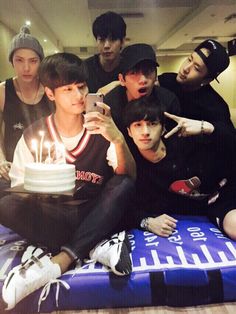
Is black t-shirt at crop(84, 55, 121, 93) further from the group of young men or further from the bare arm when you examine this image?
the bare arm

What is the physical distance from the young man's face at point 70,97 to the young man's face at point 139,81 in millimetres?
221

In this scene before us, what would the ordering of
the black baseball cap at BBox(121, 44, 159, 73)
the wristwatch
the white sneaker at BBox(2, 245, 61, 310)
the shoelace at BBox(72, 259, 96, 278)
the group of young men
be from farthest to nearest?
1. the wristwatch
2. the black baseball cap at BBox(121, 44, 159, 73)
3. the group of young men
4. the shoelace at BBox(72, 259, 96, 278)
5. the white sneaker at BBox(2, 245, 61, 310)

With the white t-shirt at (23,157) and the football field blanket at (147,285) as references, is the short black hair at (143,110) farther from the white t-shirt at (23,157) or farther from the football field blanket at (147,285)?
the football field blanket at (147,285)

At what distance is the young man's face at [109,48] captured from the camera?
166cm

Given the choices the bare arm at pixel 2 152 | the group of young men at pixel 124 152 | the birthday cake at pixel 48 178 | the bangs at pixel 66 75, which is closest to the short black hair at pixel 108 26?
the group of young men at pixel 124 152

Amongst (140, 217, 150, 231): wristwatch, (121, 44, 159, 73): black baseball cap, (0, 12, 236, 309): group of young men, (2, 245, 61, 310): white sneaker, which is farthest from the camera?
(140, 217, 150, 231): wristwatch

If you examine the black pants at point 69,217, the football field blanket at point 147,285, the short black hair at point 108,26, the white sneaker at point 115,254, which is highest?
the short black hair at point 108,26

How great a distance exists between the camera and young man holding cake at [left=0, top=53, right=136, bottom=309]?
1478 mm

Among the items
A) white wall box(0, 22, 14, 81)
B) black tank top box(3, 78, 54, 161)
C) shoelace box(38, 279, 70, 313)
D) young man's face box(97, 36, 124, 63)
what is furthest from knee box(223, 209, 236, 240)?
white wall box(0, 22, 14, 81)

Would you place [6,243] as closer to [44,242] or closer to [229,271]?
[44,242]

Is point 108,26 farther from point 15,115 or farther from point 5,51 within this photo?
point 15,115

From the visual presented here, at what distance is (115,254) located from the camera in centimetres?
144

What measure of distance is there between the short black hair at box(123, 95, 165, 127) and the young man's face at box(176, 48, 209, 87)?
7.4 inches

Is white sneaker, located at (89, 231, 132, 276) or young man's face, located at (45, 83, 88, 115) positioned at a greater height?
young man's face, located at (45, 83, 88, 115)
